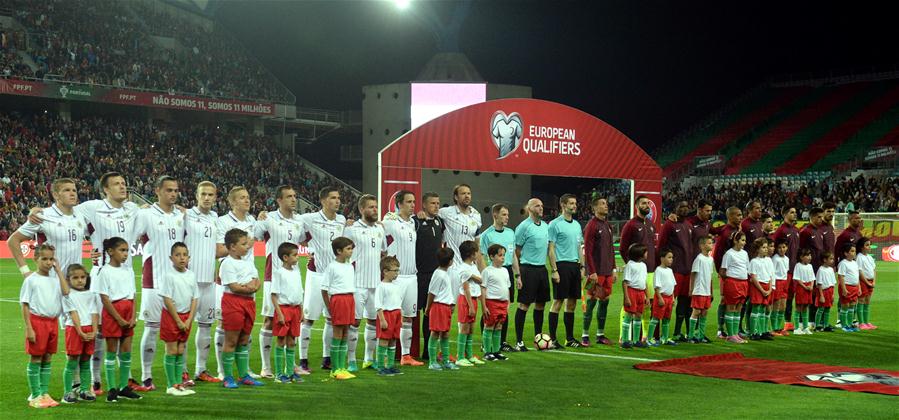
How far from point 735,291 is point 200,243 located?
7921mm

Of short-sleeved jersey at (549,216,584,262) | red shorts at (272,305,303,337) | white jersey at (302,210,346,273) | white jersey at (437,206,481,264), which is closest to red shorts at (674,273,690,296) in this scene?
short-sleeved jersey at (549,216,584,262)

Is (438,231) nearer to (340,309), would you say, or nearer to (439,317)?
(439,317)

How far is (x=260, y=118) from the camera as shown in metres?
50.1

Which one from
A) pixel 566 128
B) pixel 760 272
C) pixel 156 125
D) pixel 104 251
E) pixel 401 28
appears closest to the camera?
pixel 104 251

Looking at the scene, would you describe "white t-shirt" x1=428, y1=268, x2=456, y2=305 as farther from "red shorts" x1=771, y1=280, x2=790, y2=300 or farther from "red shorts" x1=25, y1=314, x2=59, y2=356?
"red shorts" x1=771, y1=280, x2=790, y2=300

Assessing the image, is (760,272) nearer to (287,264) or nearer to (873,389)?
(873,389)

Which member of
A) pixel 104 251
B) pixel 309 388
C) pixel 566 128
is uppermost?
pixel 566 128

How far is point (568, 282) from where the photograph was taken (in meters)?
13.4

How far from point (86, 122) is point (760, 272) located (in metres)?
36.0

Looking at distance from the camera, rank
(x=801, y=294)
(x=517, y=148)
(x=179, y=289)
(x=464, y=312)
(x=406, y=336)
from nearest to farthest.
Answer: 1. (x=179, y=289)
2. (x=464, y=312)
3. (x=406, y=336)
4. (x=801, y=294)
5. (x=517, y=148)

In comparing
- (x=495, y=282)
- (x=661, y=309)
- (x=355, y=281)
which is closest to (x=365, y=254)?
(x=355, y=281)

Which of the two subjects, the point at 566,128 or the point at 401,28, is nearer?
the point at 566,128

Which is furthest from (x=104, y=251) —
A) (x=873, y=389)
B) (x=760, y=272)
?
(x=760, y=272)

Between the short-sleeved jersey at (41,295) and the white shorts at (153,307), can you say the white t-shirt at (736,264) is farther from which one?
the short-sleeved jersey at (41,295)
